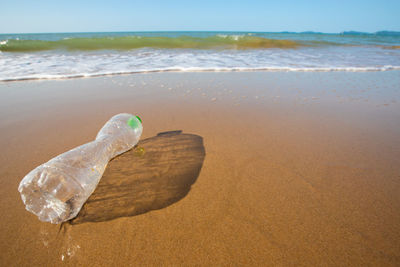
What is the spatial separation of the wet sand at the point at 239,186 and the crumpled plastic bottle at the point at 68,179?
7 cm

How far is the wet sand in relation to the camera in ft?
2.80

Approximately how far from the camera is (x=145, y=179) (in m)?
1.24

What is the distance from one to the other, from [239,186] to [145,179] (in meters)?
0.59

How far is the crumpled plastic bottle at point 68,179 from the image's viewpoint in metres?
1.03

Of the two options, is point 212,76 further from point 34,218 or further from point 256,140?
point 34,218

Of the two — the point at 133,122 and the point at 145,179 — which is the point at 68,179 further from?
the point at 133,122

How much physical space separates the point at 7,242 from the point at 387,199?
6.37ft

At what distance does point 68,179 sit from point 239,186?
42.0 inches

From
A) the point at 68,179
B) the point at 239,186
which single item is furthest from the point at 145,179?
the point at 239,186

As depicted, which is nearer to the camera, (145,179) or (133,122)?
(145,179)

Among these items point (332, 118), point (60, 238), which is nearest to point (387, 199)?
point (332, 118)

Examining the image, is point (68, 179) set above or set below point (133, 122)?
below

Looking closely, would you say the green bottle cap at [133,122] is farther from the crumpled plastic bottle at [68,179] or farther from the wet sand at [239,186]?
the wet sand at [239,186]

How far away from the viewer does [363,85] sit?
11.1ft
